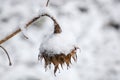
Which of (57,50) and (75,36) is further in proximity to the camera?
(75,36)

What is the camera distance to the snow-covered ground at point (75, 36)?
155 inches

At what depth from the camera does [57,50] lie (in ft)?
7.16

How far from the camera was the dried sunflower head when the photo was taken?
7.17 ft

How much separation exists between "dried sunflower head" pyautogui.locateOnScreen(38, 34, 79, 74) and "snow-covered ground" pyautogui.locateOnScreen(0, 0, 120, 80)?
135 centimetres

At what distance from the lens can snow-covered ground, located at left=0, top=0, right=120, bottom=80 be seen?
3.93 metres

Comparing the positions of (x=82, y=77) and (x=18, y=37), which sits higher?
(x=18, y=37)

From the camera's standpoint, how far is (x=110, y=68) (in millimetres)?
4141

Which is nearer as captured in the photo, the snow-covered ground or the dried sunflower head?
the dried sunflower head

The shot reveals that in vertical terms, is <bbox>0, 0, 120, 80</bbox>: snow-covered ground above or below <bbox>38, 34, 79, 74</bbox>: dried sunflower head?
above

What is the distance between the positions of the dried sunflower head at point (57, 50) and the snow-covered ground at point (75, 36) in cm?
135

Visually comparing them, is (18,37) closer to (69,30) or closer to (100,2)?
(69,30)

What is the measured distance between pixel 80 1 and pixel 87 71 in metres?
1.22

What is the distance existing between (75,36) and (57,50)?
7.41ft

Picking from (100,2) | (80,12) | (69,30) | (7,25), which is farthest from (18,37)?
(100,2)
